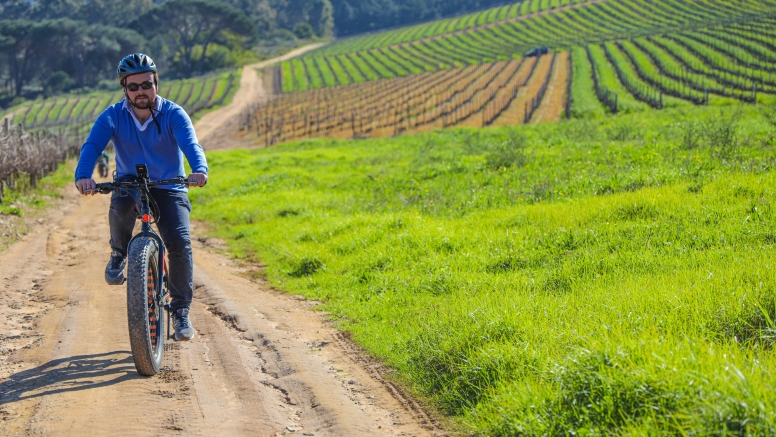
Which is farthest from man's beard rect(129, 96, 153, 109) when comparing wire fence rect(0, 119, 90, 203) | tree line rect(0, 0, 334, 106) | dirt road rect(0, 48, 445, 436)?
tree line rect(0, 0, 334, 106)

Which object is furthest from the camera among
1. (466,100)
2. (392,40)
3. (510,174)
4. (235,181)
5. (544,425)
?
(392,40)

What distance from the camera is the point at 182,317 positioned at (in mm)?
5781

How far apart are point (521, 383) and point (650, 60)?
52432 mm

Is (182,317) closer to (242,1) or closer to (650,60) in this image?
(650,60)

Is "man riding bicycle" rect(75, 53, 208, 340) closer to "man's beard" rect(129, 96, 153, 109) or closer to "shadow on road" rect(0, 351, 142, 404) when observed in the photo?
"man's beard" rect(129, 96, 153, 109)

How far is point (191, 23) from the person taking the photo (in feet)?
294

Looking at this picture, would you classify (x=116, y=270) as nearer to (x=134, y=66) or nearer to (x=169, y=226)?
(x=169, y=226)

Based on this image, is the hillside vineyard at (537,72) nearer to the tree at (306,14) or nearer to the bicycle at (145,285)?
the bicycle at (145,285)

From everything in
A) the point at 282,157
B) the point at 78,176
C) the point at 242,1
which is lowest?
the point at 282,157

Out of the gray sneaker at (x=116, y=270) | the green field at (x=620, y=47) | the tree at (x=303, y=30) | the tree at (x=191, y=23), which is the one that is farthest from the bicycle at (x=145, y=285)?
the tree at (x=303, y=30)

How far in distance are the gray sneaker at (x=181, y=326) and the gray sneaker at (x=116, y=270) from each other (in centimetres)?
53

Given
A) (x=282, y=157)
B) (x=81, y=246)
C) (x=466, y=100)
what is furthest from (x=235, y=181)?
(x=466, y=100)

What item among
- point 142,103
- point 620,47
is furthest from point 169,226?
point 620,47

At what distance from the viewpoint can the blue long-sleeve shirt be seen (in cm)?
536
